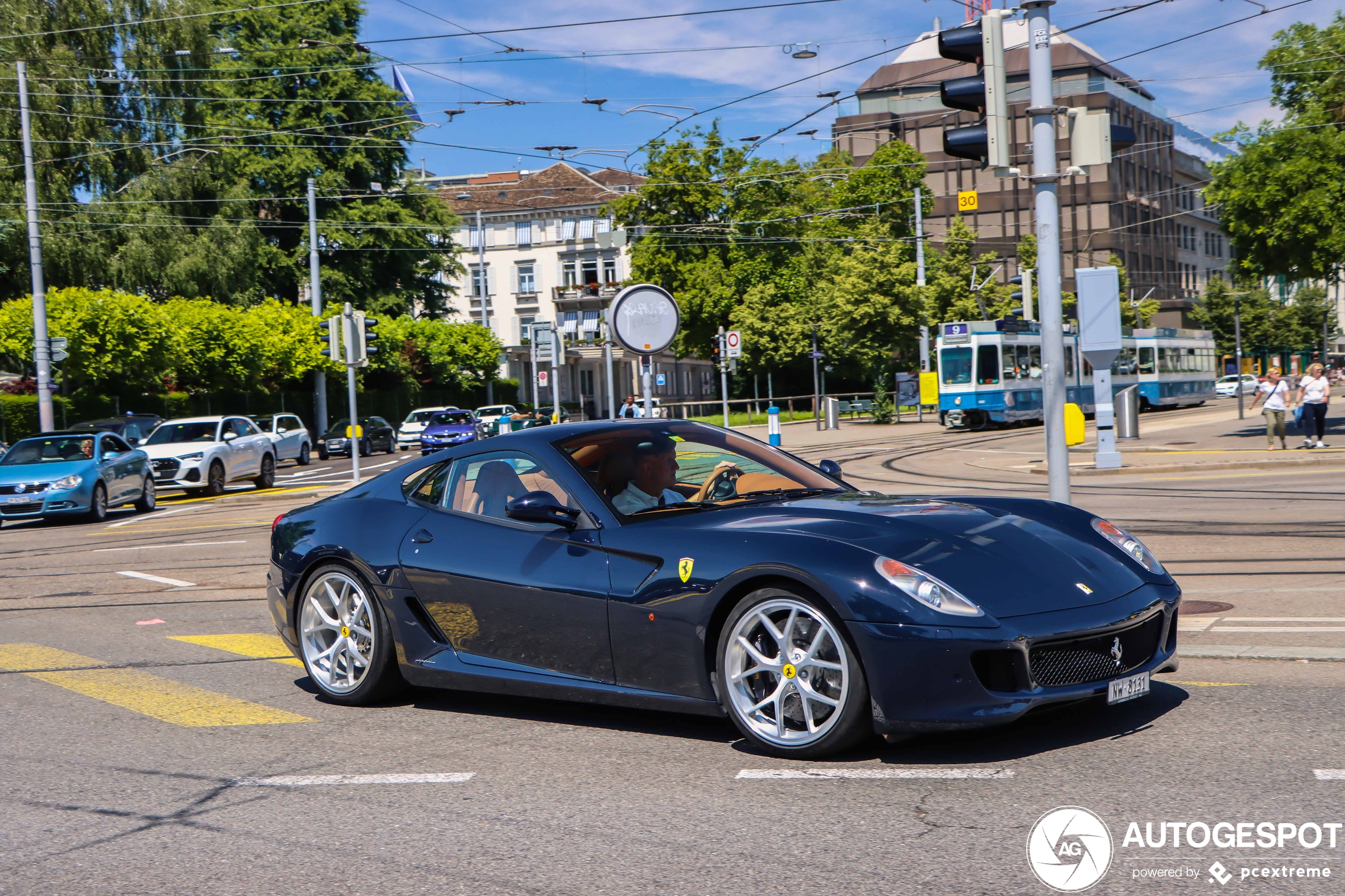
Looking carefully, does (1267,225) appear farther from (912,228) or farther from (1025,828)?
(912,228)

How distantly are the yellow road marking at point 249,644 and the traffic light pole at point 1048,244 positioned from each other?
5255 mm

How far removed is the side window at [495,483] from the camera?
19.5 feet

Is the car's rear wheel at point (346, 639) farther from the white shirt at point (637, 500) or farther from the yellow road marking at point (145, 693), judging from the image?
the white shirt at point (637, 500)

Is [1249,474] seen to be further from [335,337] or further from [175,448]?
[175,448]

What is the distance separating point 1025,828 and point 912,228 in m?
72.8

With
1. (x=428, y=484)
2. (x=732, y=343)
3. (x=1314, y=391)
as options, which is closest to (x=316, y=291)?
(x=732, y=343)

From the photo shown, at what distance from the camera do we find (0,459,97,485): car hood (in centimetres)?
2109

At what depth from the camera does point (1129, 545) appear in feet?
18.3

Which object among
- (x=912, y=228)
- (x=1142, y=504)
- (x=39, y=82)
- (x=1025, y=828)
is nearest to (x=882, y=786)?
(x=1025, y=828)

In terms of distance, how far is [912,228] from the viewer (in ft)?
244

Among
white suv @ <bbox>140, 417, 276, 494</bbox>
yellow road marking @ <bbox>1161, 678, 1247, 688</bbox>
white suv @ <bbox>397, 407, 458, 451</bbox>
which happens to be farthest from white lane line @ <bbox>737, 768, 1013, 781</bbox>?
white suv @ <bbox>397, 407, 458, 451</bbox>

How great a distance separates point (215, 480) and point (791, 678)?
24.1 m

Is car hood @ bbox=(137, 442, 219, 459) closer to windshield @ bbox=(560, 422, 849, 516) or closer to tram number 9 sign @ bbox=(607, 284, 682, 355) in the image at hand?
tram number 9 sign @ bbox=(607, 284, 682, 355)
